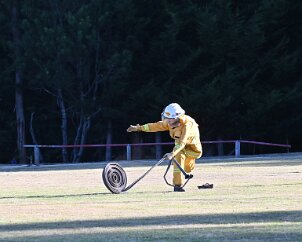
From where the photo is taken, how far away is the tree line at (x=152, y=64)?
130 ft

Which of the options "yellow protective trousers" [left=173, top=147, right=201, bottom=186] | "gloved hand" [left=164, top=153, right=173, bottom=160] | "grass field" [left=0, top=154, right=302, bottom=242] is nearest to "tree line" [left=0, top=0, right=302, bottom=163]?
"grass field" [left=0, top=154, right=302, bottom=242]

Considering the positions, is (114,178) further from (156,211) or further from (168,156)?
(156,211)

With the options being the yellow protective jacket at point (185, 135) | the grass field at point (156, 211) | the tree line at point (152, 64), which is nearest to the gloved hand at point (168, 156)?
the yellow protective jacket at point (185, 135)

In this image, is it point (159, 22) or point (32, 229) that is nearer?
point (32, 229)

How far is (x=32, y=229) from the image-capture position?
11766 millimetres

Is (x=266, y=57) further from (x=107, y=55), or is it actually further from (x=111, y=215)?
(x=111, y=215)

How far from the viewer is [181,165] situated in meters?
18.3

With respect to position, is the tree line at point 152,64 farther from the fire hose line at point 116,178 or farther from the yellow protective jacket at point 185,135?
the fire hose line at point 116,178

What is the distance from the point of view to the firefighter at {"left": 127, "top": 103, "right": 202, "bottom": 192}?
17.9m

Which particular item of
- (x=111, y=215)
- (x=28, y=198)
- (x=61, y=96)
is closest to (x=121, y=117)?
(x=61, y=96)

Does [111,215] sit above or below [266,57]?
below

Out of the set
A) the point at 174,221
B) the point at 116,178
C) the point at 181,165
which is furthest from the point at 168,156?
the point at 174,221

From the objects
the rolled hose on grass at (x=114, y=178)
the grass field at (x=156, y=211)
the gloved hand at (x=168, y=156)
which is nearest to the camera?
the grass field at (x=156, y=211)

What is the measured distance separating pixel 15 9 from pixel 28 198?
2496 cm
